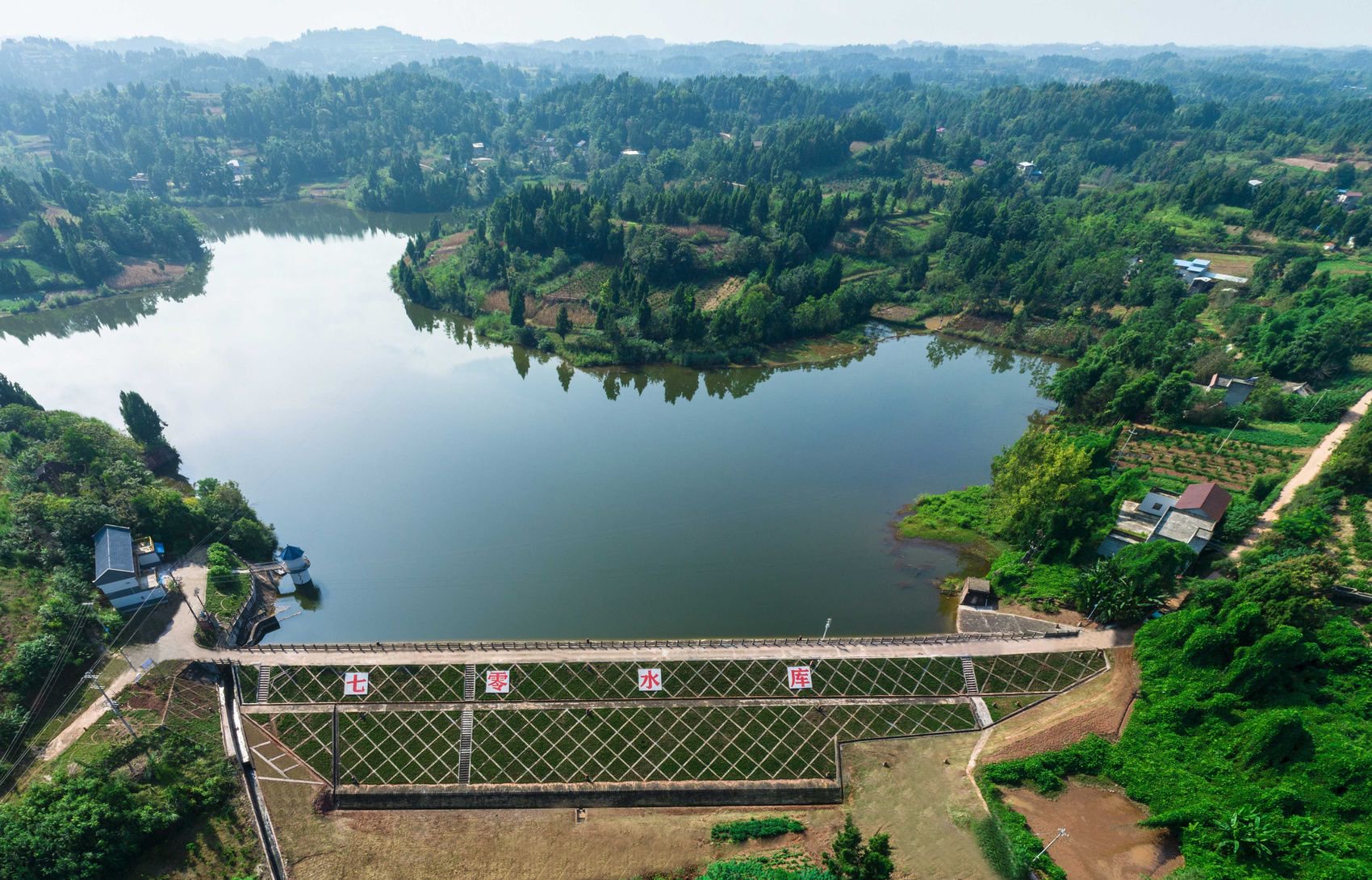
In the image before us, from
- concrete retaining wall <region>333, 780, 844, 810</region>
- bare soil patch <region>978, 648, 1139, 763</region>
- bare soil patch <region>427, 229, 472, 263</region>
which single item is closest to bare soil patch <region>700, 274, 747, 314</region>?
bare soil patch <region>427, 229, 472, 263</region>

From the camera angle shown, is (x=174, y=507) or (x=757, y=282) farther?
(x=757, y=282)

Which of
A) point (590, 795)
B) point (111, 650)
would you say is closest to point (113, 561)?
point (111, 650)

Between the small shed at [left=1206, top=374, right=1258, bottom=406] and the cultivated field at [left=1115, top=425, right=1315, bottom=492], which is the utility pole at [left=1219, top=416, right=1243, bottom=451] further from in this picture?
the small shed at [left=1206, top=374, right=1258, bottom=406]

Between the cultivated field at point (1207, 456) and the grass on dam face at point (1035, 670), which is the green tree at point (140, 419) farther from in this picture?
the cultivated field at point (1207, 456)

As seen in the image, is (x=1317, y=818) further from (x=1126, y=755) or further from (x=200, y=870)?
(x=200, y=870)

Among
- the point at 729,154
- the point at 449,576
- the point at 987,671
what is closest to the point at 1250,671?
the point at 987,671

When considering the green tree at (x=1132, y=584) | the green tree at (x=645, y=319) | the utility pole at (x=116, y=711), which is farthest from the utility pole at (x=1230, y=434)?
the utility pole at (x=116, y=711)
